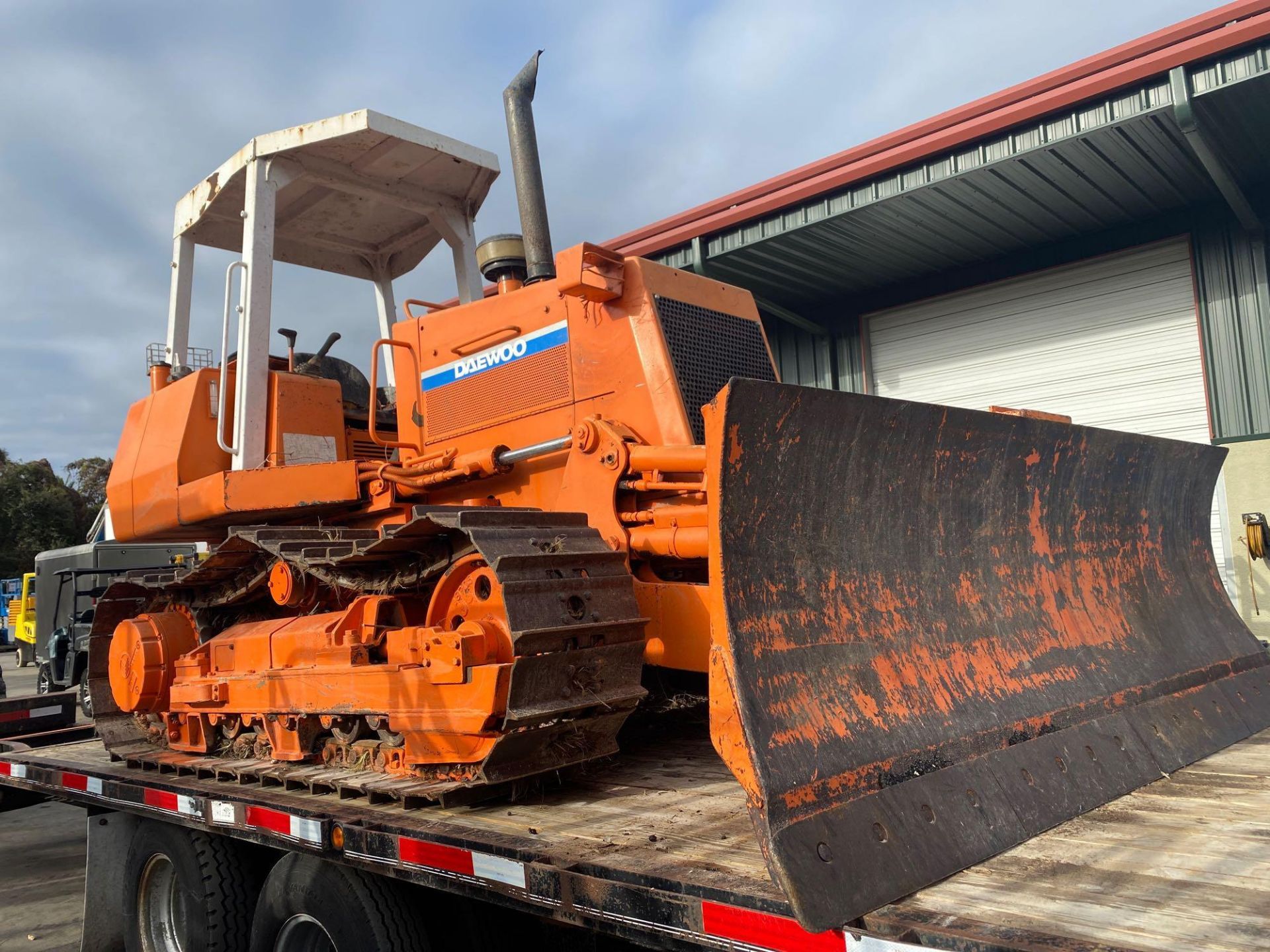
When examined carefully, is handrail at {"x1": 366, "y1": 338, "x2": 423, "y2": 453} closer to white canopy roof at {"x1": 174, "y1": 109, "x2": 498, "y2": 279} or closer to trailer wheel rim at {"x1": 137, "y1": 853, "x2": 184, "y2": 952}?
white canopy roof at {"x1": 174, "y1": 109, "x2": 498, "y2": 279}

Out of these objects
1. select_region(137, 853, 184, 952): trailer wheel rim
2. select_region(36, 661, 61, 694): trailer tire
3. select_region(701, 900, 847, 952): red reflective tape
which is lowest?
select_region(137, 853, 184, 952): trailer wheel rim

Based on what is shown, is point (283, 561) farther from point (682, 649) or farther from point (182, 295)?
point (182, 295)

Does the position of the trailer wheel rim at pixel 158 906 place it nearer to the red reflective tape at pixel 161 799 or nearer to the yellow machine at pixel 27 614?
the red reflective tape at pixel 161 799

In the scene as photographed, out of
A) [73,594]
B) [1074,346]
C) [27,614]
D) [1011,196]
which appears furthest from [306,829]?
[27,614]

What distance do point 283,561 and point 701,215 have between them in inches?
308

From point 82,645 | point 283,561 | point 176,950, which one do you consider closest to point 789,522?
point 283,561

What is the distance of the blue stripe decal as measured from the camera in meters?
4.68

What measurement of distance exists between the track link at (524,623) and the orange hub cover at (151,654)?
99 centimetres

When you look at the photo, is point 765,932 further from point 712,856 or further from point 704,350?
point 704,350

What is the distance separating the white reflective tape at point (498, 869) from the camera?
267 cm

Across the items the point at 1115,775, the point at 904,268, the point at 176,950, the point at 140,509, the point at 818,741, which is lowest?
the point at 176,950

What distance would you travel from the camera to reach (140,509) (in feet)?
18.7

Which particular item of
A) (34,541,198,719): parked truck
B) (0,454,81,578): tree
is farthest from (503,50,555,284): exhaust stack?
(0,454,81,578): tree

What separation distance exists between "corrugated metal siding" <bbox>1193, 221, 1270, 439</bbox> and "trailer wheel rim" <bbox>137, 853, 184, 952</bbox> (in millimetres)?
9581
